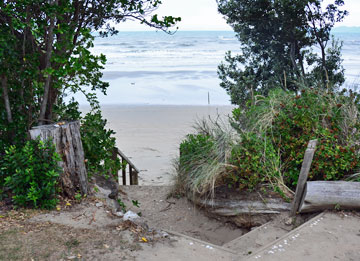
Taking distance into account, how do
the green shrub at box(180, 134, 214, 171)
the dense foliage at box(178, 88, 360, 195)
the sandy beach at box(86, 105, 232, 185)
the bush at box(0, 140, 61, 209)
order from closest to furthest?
1. the bush at box(0, 140, 61, 209)
2. the dense foliage at box(178, 88, 360, 195)
3. the green shrub at box(180, 134, 214, 171)
4. the sandy beach at box(86, 105, 232, 185)

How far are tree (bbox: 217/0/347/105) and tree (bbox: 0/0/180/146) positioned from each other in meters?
5.61

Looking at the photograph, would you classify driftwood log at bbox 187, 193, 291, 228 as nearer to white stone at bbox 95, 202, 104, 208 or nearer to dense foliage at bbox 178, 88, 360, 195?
dense foliage at bbox 178, 88, 360, 195

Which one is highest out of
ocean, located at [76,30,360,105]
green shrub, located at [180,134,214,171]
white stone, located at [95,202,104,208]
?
ocean, located at [76,30,360,105]

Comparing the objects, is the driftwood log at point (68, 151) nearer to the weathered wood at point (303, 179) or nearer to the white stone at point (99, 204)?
the white stone at point (99, 204)

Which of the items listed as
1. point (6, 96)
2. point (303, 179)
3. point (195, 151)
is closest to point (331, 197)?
point (303, 179)

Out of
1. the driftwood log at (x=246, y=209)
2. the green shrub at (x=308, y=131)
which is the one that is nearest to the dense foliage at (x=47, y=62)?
the driftwood log at (x=246, y=209)

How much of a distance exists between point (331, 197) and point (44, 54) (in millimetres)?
4318

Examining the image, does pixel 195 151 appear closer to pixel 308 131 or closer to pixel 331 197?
pixel 308 131

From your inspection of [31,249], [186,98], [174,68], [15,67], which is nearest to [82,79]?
[15,67]

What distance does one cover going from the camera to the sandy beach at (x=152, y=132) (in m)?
10.3

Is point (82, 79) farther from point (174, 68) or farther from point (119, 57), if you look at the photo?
point (119, 57)

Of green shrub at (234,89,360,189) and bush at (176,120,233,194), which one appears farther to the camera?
bush at (176,120,233,194)

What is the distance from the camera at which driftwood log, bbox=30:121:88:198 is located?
16.1 ft

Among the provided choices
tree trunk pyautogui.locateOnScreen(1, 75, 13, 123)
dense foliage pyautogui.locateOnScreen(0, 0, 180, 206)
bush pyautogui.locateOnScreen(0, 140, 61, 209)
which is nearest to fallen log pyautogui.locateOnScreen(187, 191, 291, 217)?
dense foliage pyautogui.locateOnScreen(0, 0, 180, 206)
